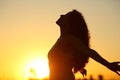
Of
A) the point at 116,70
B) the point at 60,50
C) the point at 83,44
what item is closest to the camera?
the point at 116,70

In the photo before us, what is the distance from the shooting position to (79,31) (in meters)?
4.55

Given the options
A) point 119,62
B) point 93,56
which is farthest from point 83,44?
point 119,62

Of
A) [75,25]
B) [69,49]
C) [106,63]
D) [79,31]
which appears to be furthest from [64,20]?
[106,63]

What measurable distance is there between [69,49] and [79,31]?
0.99ft

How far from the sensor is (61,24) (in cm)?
470

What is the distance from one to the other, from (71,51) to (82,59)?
0.23 meters

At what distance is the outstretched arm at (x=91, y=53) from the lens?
386 centimetres

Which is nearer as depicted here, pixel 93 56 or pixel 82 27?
pixel 93 56

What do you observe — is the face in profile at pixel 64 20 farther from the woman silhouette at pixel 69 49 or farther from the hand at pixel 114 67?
the hand at pixel 114 67

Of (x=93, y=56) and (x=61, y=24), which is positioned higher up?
(x=61, y=24)

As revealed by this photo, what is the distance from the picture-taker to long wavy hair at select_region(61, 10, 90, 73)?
4.51 m

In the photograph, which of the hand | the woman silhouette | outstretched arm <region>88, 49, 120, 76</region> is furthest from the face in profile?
the hand

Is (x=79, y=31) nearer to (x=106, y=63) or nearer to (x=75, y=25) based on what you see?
(x=75, y=25)

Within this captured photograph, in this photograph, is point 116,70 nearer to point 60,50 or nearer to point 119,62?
point 119,62
